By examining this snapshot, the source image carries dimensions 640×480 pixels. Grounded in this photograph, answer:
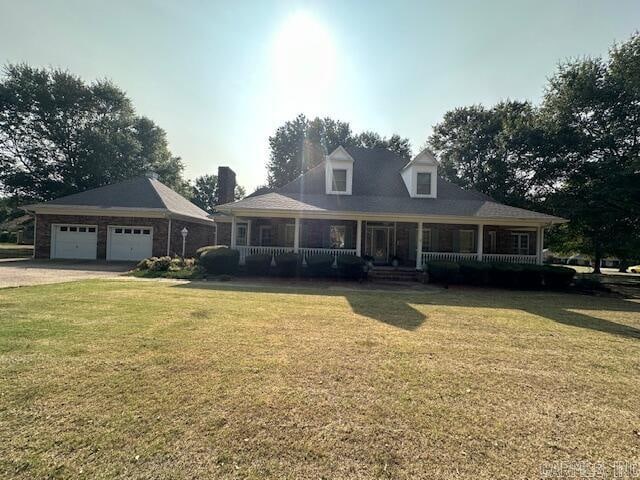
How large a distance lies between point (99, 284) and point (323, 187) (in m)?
11.6

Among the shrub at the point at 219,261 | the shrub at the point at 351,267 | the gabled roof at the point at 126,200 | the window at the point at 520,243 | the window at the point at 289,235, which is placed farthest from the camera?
the gabled roof at the point at 126,200

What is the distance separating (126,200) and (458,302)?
20758mm

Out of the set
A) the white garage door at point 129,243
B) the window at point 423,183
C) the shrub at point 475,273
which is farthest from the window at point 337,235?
the white garage door at point 129,243

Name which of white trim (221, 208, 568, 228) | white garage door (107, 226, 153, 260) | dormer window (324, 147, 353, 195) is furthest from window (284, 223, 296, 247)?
white garage door (107, 226, 153, 260)

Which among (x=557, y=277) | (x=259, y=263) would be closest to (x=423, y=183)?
(x=557, y=277)

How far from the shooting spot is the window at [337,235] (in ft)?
56.0

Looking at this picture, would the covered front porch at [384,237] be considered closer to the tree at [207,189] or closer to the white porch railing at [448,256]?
the white porch railing at [448,256]

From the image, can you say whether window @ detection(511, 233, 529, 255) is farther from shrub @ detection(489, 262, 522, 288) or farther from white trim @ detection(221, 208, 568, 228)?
shrub @ detection(489, 262, 522, 288)

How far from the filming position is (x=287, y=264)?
13.7 m

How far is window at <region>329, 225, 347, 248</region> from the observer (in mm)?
17078

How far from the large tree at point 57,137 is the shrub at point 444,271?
31769 millimetres

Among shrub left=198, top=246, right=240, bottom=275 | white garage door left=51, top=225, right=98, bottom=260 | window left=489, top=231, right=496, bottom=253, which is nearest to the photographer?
shrub left=198, top=246, right=240, bottom=275

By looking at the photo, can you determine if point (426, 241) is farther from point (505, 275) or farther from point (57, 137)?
point (57, 137)

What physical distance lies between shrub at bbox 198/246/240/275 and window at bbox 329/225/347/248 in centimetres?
558
